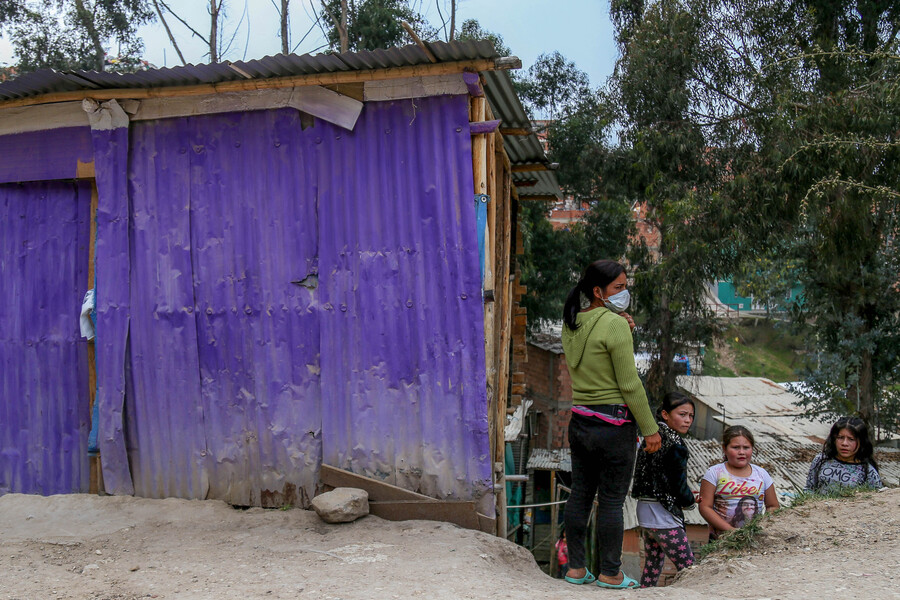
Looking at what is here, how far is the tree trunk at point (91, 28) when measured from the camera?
1798 cm

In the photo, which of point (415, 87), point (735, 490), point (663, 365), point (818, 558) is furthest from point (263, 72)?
point (663, 365)

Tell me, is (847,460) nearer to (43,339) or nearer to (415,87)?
(415,87)

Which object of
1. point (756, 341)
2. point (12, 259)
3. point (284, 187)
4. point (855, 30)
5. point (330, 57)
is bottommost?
point (756, 341)

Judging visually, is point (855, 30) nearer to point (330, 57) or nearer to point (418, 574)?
point (330, 57)

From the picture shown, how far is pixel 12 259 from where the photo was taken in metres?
5.00

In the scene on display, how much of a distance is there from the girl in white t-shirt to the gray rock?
1.99 metres

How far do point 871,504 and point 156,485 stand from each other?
4361 millimetres

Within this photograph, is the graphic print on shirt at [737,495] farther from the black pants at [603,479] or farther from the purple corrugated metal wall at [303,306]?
the purple corrugated metal wall at [303,306]

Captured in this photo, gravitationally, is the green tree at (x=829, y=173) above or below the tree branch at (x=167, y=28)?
below

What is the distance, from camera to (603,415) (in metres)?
3.67

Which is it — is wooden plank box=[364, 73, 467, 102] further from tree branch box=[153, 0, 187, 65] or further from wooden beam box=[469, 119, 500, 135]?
tree branch box=[153, 0, 187, 65]

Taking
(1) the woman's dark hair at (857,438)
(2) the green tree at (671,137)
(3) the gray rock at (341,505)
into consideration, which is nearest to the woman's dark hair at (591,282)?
(3) the gray rock at (341,505)

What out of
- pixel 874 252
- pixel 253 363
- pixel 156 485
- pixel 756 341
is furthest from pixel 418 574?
pixel 756 341

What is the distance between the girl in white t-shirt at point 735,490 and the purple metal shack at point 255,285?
50.7 inches
